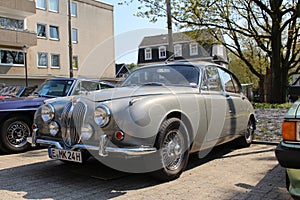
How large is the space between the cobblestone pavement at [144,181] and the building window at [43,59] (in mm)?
25491

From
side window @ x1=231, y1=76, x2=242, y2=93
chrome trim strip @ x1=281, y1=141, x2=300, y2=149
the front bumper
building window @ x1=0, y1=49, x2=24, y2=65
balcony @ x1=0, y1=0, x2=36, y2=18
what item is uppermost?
balcony @ x1=0, y1=0, x2=36, y2=18

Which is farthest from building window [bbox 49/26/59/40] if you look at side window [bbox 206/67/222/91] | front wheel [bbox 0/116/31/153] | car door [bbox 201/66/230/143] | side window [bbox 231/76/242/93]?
car door [bbox 201/66/230/143]

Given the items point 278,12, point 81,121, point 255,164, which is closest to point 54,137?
point 81,121

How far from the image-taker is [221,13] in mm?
15578

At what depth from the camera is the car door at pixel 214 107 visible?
15.6 ft

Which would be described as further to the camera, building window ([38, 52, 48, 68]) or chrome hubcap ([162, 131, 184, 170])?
building window ([38, 52, 48, 68])

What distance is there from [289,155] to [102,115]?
2.05 metres

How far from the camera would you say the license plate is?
3750 millimetres

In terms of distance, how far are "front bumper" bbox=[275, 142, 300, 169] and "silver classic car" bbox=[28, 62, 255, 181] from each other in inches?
55.3

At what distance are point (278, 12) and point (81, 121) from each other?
13069 millimetres

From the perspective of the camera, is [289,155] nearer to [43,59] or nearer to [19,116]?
[19,116]

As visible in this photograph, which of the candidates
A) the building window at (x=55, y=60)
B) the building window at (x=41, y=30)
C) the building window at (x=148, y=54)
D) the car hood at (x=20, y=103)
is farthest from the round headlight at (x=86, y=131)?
the building window at (x=148, y=54)

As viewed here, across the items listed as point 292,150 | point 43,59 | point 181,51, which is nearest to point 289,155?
point 292,150

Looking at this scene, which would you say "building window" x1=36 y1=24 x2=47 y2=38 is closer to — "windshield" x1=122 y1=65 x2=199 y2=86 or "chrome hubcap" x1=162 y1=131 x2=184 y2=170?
"windshield" x1=122 y1=65 x2=199 y2=86
